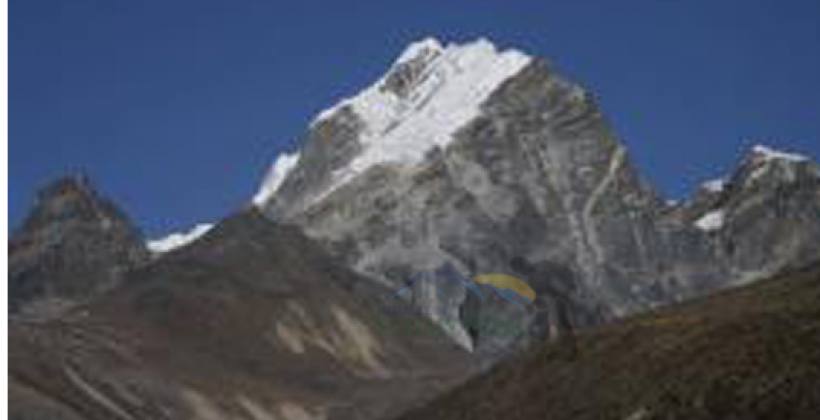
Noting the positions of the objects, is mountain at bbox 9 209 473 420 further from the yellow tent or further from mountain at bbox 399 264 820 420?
the yellow tent

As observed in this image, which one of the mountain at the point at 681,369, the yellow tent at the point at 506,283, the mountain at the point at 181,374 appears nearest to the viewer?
the mountain at the point at 681,369

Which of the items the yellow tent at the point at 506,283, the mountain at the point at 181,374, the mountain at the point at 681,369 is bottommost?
the mountain at the point at 681,369

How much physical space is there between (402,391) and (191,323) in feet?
120

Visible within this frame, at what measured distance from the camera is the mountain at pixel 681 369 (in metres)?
40.8

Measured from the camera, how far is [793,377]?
131ft

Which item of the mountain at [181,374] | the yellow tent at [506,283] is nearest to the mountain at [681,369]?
the yellow tent at [506,283]

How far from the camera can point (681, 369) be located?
48406 millimetres

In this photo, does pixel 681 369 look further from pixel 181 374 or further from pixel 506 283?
pixel 181 374

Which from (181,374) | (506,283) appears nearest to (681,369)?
(506,283)

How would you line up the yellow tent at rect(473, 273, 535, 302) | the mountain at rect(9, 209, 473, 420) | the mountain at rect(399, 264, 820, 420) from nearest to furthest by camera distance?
the mountain at rect(399, 264, 820, 420), the yellow tent at rect(473, 273, 535, 302), the mountain at rect(9, 209, 473, 420)

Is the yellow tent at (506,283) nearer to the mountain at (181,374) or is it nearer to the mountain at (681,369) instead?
the mountain at (681,369)

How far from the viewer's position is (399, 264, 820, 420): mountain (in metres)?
40.8

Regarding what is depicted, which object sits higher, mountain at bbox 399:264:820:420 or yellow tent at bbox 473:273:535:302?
yellow tent at bbox 473:273:535:302

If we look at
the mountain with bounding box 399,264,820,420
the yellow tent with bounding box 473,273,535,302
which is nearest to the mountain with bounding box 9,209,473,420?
the mountain with bounding box 399,264,820,420
